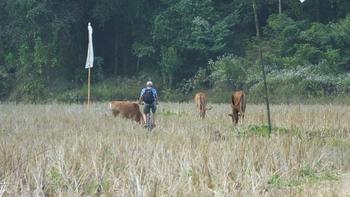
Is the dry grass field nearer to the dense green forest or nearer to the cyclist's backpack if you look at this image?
the cyclist's backpack

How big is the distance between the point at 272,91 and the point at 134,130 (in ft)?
51.5

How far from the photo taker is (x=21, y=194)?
5.54 meters

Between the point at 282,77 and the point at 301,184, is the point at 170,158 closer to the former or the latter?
the point at 301,184

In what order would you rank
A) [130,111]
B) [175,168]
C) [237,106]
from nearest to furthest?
[175,168], [237,106], [130,111]

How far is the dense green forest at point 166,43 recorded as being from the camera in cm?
2973

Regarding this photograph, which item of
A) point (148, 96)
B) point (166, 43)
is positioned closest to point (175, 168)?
point (148, 96)

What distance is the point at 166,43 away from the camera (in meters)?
33.0

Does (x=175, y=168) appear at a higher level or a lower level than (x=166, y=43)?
lower

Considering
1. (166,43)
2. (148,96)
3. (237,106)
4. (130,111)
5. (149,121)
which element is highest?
(166,43)

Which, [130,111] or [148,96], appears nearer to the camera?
[148,96]

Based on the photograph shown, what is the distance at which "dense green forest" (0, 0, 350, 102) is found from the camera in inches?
1171

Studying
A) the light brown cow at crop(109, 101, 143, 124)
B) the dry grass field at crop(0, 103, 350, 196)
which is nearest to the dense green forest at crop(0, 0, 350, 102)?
the light brown cow at crop(109, 101, 143, 124)

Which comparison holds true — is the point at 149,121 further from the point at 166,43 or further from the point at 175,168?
the point at 166,43

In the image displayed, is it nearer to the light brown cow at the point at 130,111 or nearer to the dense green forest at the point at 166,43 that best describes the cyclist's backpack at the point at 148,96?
the light brown cow at the point at 130,111
